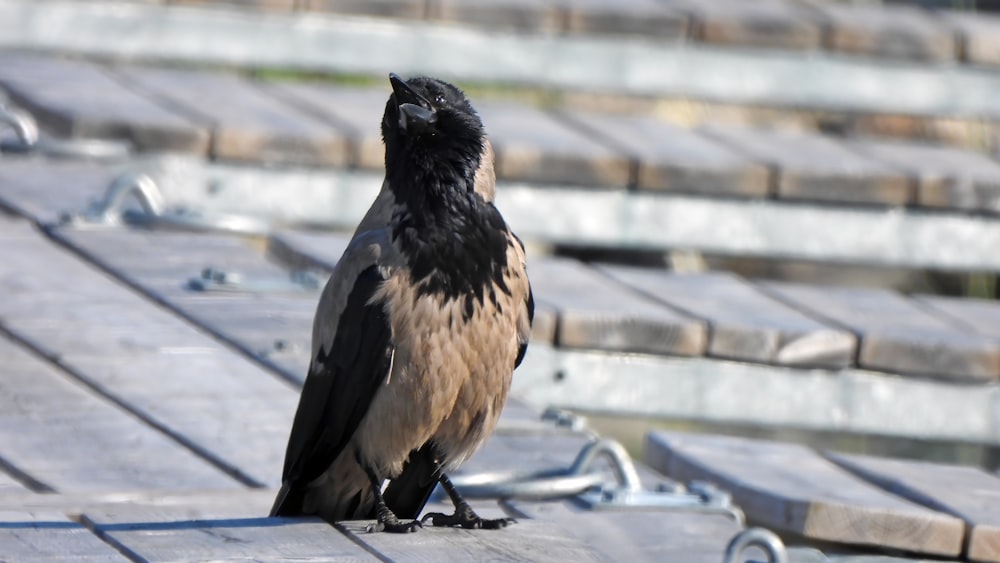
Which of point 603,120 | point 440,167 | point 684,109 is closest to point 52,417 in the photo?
point 440,167

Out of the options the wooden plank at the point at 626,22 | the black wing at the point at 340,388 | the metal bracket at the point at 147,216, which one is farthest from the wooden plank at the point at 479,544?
the wooden plank at the point at 626,22

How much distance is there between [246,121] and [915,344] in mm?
1965

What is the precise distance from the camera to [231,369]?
3.98 m

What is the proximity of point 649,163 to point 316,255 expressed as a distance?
3.91 feet

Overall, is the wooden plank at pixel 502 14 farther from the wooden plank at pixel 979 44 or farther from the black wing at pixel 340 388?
the black wing at pixel 340 388

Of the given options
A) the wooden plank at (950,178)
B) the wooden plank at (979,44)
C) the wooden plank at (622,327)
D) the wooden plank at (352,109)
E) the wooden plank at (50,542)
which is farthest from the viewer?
the wooden plank at (979,44)

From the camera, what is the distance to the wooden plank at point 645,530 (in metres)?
3.34

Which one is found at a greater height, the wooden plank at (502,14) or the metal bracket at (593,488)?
the wooden plank at (502,14)

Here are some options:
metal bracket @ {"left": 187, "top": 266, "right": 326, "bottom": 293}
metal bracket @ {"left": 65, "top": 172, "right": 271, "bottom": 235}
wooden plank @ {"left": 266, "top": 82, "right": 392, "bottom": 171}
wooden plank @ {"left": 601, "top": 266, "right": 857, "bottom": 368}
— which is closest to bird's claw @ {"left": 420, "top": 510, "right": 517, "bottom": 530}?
metal bracket @ {"left": 187, "top": 266, "right": 326, "bottom": 293}

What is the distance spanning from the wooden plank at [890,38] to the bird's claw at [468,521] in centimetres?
379

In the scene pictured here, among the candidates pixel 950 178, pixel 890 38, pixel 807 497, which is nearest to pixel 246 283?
pixel 807 497

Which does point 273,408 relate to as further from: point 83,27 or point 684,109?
point 684,109

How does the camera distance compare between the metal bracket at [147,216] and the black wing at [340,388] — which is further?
the metal bracket at [147,216]

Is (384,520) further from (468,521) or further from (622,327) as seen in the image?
(622,327)
